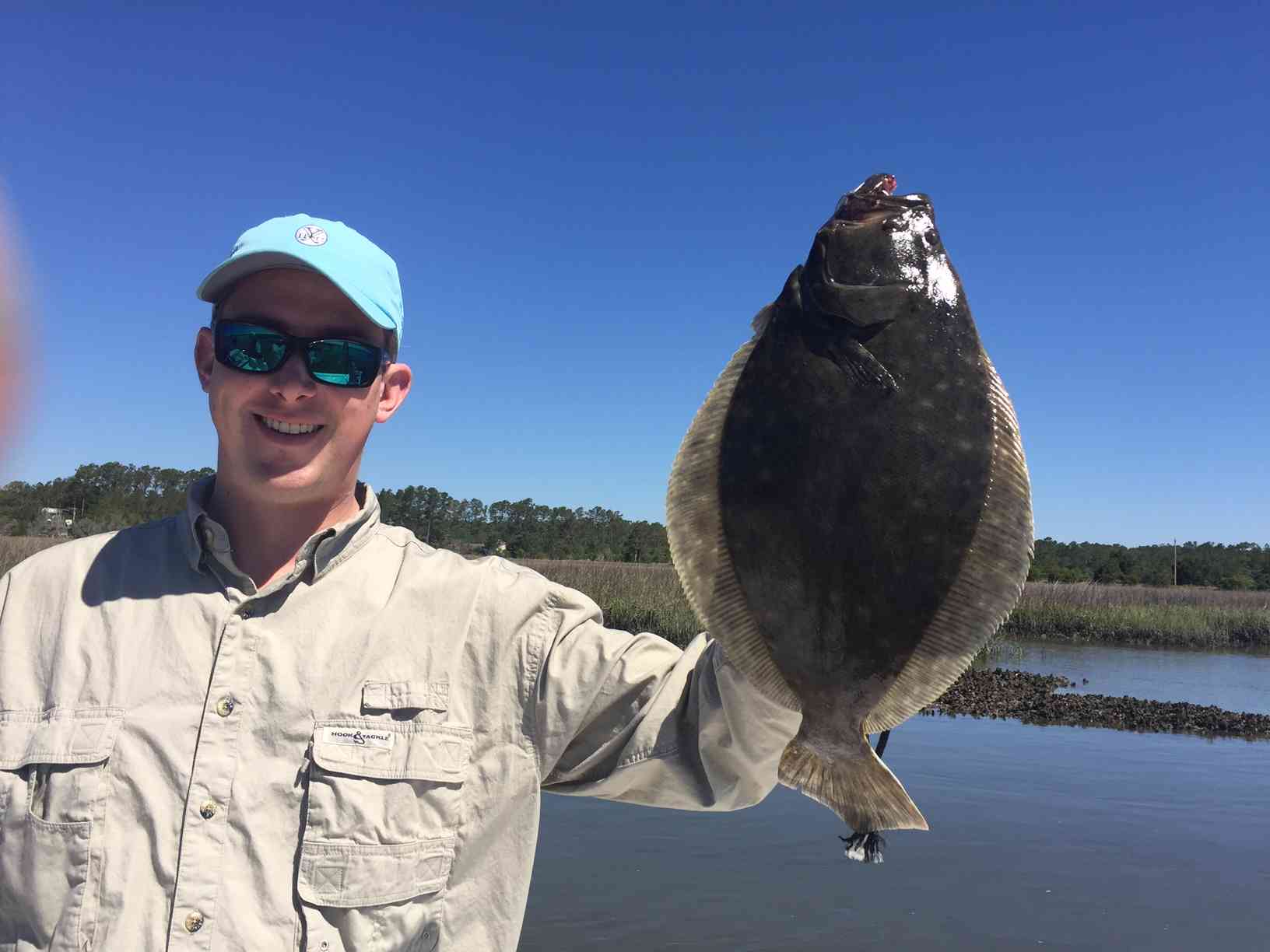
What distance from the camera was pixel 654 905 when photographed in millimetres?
7594

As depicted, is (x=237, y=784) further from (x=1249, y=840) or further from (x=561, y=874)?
(x=1249, y=840)

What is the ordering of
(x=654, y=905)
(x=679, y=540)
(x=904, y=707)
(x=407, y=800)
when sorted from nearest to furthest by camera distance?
(x=904, y=707), (x=679, y=540), (x=407, y=800), (x=654, y=905)

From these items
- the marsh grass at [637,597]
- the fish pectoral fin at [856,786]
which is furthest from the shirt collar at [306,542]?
the marsh grass at [637,597]

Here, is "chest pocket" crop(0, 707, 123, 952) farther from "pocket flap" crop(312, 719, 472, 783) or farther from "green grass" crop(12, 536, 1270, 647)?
"green grass" crop(12, 536, 1270, 647)

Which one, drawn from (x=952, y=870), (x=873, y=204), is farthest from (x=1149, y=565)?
(x=873, y=204)

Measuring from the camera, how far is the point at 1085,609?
30.7 meters

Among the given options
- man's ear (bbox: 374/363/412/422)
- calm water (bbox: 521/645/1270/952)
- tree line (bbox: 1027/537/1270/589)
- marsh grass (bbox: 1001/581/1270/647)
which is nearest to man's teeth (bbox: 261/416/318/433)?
man's ear (bbox: 374/363/412/422)

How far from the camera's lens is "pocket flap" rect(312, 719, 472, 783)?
6.99 ft

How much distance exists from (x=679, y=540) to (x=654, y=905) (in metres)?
6.62

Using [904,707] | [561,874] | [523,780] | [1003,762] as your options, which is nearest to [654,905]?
[561,874]

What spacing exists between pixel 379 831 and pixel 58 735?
30.8 inches

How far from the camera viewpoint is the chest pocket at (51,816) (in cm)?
194

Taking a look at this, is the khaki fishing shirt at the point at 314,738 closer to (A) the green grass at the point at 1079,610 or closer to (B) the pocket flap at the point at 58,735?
(B) the pocket flap at the point at 58,735

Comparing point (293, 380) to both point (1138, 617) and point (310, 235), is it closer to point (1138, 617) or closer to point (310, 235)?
point (310, 235)
